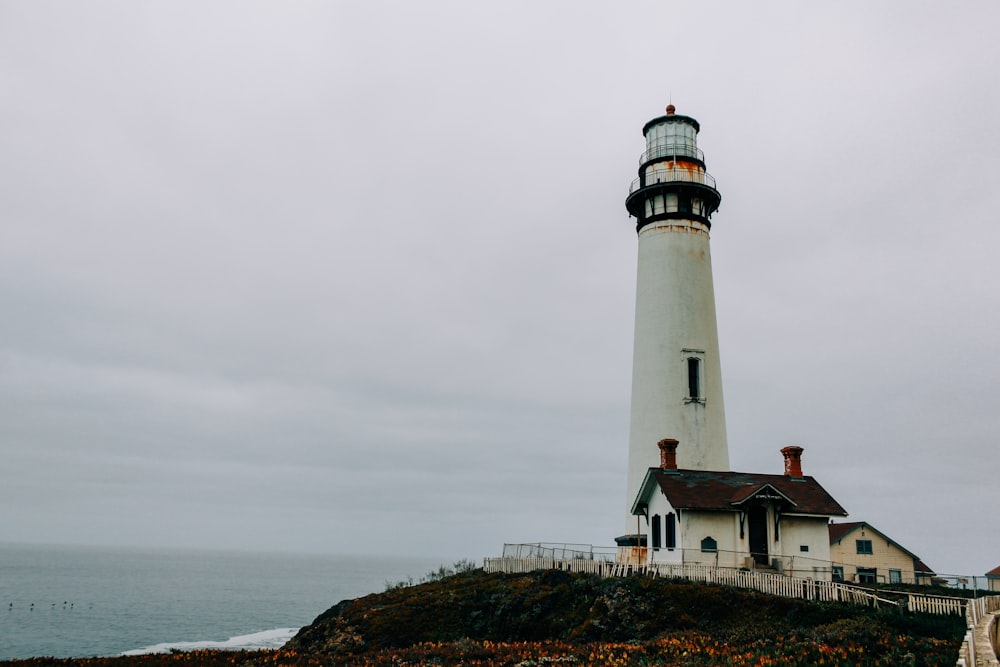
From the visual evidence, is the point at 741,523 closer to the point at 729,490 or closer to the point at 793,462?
the point at 729,490

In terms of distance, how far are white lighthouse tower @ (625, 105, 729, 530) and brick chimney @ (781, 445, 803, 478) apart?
3122 millimetres

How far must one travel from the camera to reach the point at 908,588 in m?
27.6

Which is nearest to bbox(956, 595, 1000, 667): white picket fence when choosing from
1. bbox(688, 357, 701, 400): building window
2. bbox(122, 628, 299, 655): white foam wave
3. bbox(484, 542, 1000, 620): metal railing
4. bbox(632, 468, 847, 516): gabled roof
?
bbox(484, 542, 1000, 620): metal railing

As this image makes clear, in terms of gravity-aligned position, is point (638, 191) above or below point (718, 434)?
above

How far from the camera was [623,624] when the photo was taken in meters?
25.1

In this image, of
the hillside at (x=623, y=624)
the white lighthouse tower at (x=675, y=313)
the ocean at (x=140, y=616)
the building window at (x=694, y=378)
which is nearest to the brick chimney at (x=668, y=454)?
the white lighthouse tower at (x=675, y=313)

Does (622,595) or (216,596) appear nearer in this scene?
(622,595)

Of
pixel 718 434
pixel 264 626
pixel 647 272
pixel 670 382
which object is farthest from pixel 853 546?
pixel 264 626

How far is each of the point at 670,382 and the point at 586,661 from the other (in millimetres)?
19594

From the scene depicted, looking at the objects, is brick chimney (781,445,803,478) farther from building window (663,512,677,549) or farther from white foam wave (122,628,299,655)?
white foam wave (122,628,299,655)

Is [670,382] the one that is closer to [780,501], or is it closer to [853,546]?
[780,501]

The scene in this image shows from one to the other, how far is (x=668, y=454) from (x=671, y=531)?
382 cm

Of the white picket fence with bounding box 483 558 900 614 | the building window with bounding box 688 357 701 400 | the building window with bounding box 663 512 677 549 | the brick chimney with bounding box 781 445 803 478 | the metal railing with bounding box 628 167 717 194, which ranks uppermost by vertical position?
the metal railing with bounding box 628 167 717 194

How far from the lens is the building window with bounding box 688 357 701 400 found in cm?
3706
